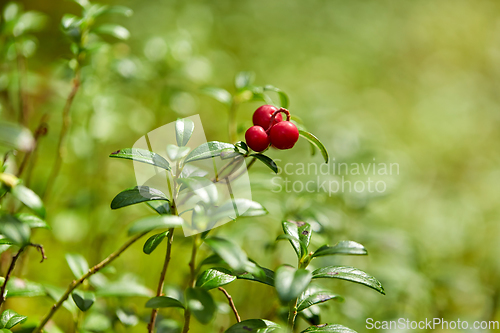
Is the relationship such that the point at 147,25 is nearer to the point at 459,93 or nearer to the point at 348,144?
the point at 348,144

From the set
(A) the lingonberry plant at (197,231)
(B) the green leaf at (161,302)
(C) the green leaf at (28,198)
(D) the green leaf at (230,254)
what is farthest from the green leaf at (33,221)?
(D) the green leaf at (230,254)

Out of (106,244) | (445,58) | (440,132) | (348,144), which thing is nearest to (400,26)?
(445,58)

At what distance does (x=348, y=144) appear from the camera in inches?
70.6

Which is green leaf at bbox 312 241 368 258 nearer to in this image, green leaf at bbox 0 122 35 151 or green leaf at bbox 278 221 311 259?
green leaf at bbox 278 221 311 259

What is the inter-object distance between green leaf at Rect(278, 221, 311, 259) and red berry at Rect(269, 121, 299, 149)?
0.64 ft

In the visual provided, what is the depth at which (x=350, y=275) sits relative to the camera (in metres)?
0.82

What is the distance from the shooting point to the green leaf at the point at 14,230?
0.62 metres

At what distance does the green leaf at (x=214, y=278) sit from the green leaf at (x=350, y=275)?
7.9 inches

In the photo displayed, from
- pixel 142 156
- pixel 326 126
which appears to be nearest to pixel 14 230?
pixel 142 156

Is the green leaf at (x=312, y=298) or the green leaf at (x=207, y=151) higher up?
the green leaf at (x=207, y=151)

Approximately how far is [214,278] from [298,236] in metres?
0.22

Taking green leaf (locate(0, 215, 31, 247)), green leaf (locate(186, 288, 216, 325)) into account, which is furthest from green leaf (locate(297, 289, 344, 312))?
green leaf (locate(0, 215, 31, 247))

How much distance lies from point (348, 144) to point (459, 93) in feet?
11.0

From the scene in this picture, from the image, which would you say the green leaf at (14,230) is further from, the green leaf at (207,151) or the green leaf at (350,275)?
the green leaf at (350,275)
